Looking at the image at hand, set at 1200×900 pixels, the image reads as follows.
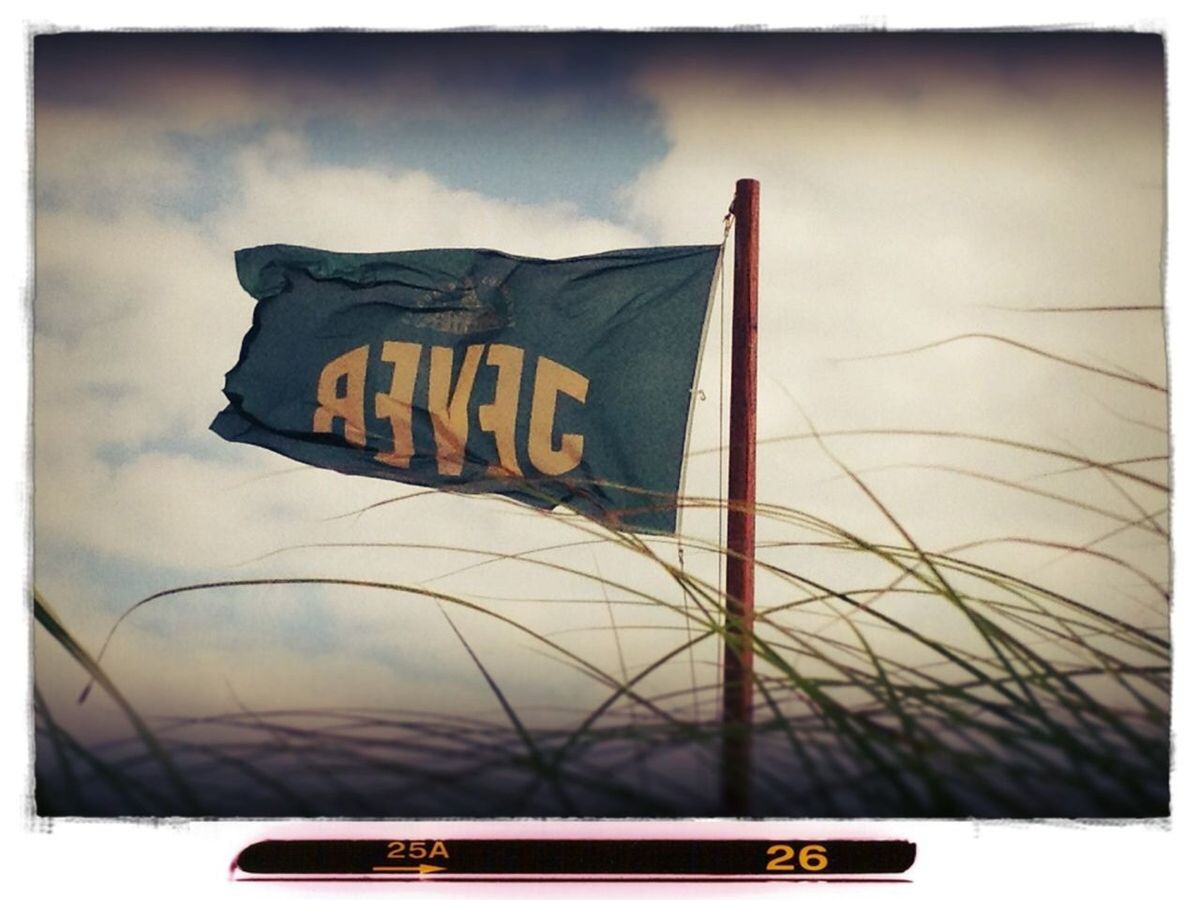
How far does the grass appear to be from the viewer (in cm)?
208

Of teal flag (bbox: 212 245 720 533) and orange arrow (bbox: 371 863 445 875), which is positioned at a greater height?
teal flag (bbox: 212 245 720 533)

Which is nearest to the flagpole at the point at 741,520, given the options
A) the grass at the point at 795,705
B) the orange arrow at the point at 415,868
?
the grass at the point at 795,705

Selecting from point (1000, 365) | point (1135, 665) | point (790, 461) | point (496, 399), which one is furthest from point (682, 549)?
point (1135, 665)

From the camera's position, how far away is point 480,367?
7.02 ft

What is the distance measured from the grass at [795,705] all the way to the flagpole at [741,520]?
21mm

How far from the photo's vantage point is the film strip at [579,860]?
202 cm

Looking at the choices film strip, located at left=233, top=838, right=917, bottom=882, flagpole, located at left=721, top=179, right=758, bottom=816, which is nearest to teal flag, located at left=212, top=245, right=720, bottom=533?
flagpole, located at left=721, top=179, right=758, bottom=816

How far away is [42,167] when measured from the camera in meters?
2.15

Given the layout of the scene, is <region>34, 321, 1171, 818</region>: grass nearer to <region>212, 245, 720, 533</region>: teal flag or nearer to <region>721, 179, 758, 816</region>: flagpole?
<region>721, 179, 758, 816</region>: flagpole

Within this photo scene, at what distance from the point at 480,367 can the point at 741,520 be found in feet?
1.82

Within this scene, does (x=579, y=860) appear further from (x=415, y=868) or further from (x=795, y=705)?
(x=795, y=705)

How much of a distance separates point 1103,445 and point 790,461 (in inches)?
22.3

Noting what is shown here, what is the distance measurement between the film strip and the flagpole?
0.10 meters

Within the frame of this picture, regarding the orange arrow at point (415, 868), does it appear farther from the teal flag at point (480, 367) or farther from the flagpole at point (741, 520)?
the teal flag at point (480, 367)
